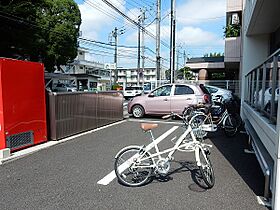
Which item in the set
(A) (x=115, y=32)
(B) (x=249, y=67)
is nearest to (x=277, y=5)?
(B) (x=249, y=67)

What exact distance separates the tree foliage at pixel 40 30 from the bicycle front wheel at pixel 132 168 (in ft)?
47.9

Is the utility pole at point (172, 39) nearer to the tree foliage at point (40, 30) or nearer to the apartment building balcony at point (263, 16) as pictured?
the apartment building balcony at point (263, 16)

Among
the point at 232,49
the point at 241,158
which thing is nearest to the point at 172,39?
the point at 232,49

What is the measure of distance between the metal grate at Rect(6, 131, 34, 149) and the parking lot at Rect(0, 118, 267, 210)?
42cm

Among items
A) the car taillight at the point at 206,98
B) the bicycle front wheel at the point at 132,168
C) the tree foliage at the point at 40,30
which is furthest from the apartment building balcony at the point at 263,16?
the tree foliage at the point at 40,30

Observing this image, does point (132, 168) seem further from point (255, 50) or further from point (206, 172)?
point (255, 50)

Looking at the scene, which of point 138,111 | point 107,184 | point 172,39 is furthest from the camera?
point 172,39

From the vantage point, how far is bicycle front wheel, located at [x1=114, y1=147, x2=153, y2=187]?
11.7 feet

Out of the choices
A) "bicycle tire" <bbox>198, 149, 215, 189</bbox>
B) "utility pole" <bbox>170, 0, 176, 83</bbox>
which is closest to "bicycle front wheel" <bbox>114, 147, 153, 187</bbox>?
"bicycle tire" <bbox>198, 149, 215, 189</bbox>

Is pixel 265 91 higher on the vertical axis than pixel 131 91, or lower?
higher

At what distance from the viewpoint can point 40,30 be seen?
18.5 metres

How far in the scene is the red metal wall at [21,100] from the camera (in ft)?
15.6

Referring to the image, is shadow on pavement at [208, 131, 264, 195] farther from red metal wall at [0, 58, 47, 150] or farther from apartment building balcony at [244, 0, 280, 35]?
red metal wall at [0, 58, 47, 150]

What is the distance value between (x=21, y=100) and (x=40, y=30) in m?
15.3
